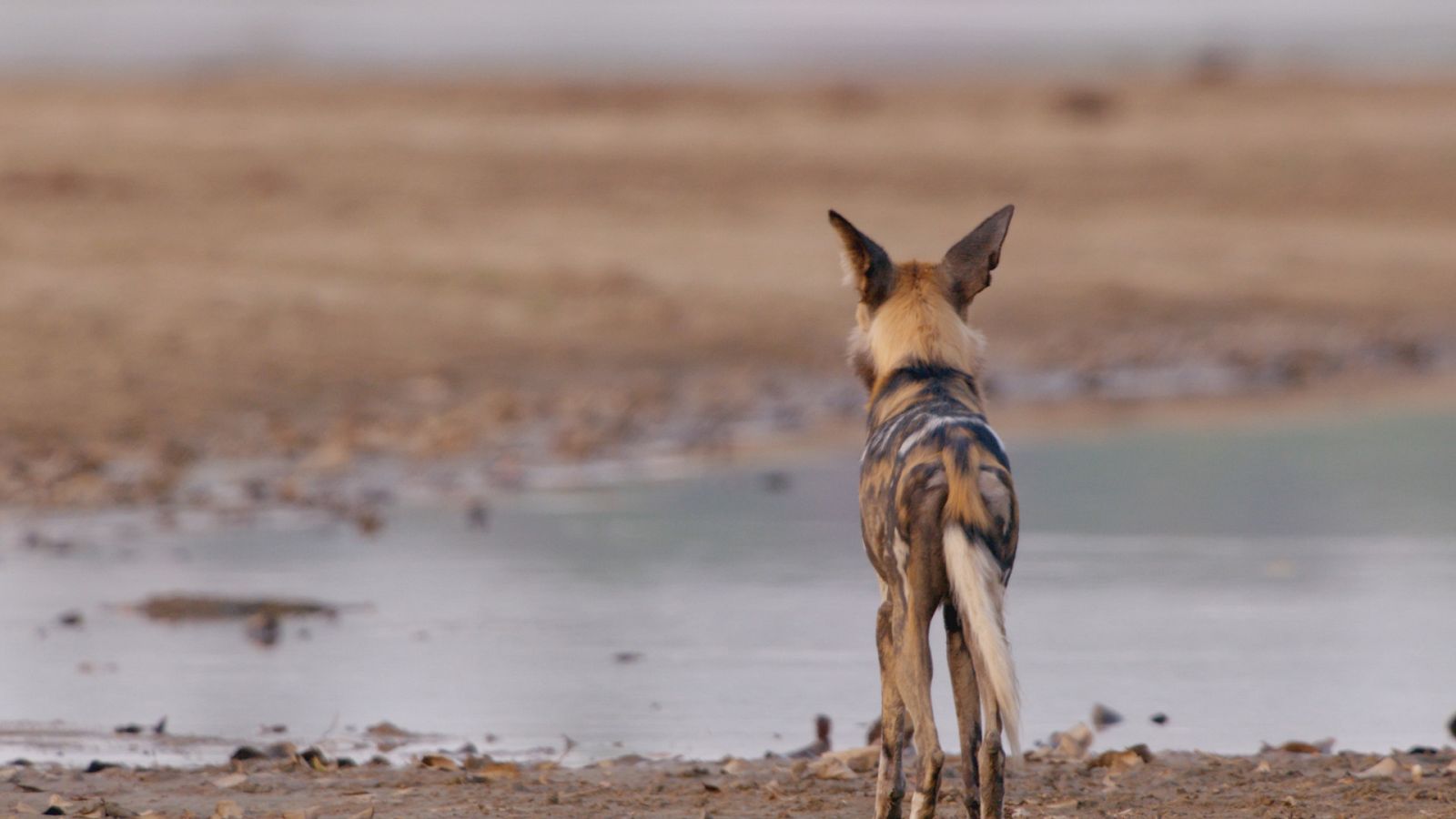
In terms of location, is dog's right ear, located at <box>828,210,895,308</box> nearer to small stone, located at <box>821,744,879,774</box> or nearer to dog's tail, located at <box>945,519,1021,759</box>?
dog's tail, located at <box>945,519,1021,759</box>

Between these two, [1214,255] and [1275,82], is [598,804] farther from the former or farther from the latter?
[1275,82]

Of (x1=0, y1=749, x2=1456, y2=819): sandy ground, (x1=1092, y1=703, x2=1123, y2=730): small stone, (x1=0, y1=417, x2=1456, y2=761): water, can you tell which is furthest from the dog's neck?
(x1=1092, y1=703, x2=1123, y2=730): small stone

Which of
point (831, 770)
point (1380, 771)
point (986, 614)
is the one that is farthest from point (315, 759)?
point (1380, 771)

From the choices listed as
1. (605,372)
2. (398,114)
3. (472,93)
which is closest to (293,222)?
(605,372)

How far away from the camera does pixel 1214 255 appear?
22.0m

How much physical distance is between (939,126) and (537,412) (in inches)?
625

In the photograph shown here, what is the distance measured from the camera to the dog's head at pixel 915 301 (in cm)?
486

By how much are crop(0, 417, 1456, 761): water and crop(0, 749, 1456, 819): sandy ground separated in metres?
0.46

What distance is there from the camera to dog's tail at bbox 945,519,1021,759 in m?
4.33

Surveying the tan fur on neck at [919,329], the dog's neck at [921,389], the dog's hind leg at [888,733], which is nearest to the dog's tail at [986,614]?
the dog's hind leg at [888,733]

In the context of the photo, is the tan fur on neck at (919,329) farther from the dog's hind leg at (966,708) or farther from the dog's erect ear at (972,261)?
the dog's hind leg at (966,708)

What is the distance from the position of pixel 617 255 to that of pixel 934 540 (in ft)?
49.4

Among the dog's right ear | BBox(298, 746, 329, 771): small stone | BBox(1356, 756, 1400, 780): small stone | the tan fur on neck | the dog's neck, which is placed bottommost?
BBox(298, 746, 329, 771): small stone

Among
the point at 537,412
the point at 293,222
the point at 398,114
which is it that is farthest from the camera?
the point at 398,114
